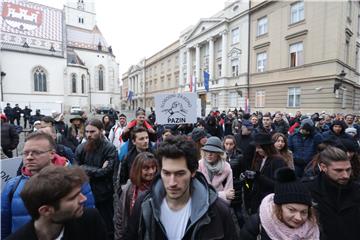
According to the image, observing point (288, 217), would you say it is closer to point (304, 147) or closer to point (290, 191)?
point (290, 191)

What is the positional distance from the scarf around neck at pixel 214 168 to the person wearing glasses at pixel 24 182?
147 centimetres

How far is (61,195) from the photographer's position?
1.31m

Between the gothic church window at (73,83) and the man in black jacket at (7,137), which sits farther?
the gothic church window at (73,83)

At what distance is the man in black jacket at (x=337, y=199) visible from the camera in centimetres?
209

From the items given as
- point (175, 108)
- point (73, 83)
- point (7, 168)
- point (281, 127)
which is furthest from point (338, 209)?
point (73, 83)

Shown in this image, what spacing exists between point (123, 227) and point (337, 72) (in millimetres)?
19907

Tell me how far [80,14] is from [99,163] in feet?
225

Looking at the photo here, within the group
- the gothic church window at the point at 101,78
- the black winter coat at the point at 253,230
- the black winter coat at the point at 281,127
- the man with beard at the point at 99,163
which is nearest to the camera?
the black winter coat at the point at 253,230

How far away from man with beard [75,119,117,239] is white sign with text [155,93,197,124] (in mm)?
2202

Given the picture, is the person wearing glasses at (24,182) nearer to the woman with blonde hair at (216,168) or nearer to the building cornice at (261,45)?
the woman with blonde hair at (216,168)

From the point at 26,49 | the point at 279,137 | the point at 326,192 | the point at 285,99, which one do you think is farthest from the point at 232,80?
the point at 26,49

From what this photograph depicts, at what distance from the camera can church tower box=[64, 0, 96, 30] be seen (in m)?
58.2

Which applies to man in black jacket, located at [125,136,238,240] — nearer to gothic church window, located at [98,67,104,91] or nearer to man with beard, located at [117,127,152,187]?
man with beard, located at [117,127,152,187]

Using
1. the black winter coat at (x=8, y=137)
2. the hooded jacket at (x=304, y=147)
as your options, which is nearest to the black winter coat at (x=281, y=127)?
the hooded jacket at (x=304, y=147)
